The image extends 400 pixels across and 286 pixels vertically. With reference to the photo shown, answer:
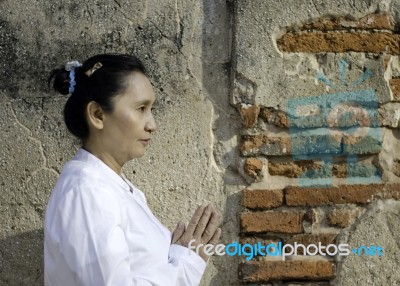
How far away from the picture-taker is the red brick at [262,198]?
10.2 feet

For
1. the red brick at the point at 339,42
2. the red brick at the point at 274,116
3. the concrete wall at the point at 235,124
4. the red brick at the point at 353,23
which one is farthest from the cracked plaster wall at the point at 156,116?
the red brick at the point at 353,23

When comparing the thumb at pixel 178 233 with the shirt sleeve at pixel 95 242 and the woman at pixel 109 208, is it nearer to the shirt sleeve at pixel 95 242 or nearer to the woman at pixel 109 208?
the woman at pixel 109 208

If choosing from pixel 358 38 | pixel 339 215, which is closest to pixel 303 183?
pixel 339 215

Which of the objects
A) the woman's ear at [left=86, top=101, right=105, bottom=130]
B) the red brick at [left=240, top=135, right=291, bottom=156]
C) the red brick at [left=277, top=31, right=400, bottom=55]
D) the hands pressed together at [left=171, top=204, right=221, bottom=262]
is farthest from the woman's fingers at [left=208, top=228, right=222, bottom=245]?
the red brick at [left=277, top=31, right=400, bottom=55]

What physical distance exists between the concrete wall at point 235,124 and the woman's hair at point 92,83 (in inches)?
22.7

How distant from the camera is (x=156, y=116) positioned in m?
3.14

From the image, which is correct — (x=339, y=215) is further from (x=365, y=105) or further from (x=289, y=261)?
(x=365, y=105)

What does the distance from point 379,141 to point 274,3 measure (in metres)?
0.73

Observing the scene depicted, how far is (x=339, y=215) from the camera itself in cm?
314

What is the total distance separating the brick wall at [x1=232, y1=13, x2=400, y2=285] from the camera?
10.2 ft

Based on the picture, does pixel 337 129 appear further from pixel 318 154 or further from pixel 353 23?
pixel 353 23

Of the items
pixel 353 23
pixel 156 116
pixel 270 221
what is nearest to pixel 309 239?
pixel 270 221

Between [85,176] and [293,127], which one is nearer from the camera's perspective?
[85,176]

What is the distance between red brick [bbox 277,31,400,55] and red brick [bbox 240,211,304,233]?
68 cm
